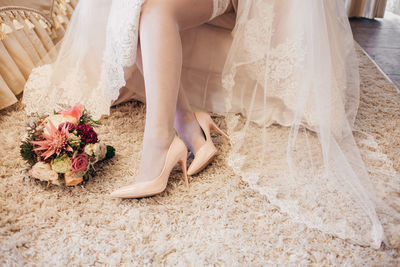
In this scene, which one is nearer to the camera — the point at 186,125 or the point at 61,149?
the point at 61,149

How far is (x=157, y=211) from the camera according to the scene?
89 cm

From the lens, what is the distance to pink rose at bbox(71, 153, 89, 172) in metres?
0.93

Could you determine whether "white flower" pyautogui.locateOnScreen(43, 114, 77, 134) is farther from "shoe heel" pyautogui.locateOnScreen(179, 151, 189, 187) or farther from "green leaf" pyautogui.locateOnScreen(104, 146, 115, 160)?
"shoe heel" pyautogui.locateOnScreen(179, 151, 189, 187)

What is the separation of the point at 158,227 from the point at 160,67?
0.40m

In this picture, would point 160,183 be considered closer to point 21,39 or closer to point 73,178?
point 73,178

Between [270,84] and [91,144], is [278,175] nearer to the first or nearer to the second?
[270,84]

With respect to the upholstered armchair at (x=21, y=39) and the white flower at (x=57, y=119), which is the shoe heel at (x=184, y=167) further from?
the upholstered armchair at (x=21, y=39)

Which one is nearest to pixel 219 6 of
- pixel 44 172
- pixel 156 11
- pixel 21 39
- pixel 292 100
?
pixel 156 11

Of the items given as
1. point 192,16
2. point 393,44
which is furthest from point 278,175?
point 393,44

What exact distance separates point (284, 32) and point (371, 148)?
0.47m

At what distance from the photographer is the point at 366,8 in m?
3.12

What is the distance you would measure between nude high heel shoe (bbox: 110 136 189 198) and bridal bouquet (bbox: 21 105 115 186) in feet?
0.45

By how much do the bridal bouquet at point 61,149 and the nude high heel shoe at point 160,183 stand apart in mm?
138

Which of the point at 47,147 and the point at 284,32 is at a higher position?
the point at 284,32
